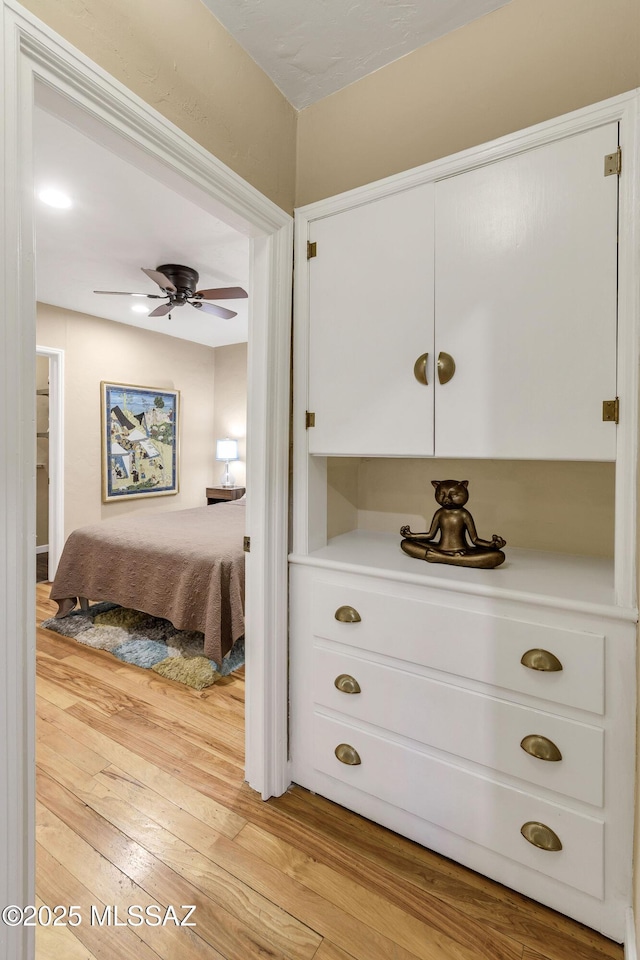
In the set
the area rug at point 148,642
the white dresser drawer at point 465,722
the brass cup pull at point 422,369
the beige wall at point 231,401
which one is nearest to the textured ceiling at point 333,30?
the brass cup pull at point 422,369

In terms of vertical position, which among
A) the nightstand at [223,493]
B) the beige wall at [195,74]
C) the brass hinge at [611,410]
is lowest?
the nightstand at [223,493]

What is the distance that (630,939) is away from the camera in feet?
3.46

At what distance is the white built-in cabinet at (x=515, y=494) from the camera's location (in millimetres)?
1122

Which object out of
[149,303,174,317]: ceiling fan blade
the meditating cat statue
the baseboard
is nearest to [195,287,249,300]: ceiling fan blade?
[149,303,174,317]: ceiling fan blade

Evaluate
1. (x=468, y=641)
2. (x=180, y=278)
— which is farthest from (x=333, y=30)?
(x=180, y=278)

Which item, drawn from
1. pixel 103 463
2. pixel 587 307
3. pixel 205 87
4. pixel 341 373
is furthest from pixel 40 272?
pixel 587 307

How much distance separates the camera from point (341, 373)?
1538 millimetres

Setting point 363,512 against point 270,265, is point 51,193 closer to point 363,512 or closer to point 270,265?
point 270,265

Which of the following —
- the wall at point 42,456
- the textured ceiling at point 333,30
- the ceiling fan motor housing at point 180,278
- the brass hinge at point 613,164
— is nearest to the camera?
the brass hinge at point 613,164

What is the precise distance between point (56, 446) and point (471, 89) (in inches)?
168

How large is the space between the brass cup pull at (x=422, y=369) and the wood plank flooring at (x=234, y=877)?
4.93 ft

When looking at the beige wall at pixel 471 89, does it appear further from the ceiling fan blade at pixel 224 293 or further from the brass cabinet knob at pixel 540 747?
the brass cabinet knob at pixel 540 747

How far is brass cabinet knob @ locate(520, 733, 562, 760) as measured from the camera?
1.17m

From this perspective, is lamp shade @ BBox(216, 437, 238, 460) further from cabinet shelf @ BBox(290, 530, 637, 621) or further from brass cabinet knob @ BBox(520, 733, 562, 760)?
brass cabinet knob @ BBox(520, 733, 562, 760)
